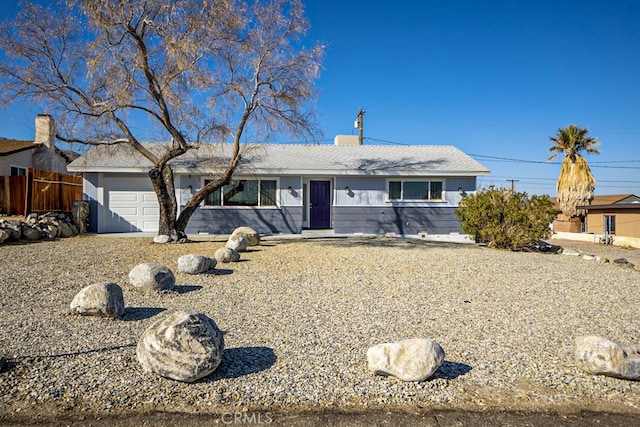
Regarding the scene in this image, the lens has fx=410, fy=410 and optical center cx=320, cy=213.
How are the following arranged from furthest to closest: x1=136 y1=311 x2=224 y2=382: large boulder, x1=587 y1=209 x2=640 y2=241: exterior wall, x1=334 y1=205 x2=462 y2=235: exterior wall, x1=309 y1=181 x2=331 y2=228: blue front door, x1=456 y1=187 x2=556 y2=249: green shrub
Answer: x1=587 y1=209 x2=640 y2=241: exterior wall
x1=309 y1=181 x2=331 y2=228: blue front door
x1=334 y1=205 x2=462 y2=235: exterior wall
x1=456 y1=187 x2=556 y2=249: green shrub
x1=136 y1=311 x2=224 y2=382: large boulder

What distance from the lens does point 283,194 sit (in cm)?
1495

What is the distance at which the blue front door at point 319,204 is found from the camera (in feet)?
51.8

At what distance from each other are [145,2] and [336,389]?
952cm

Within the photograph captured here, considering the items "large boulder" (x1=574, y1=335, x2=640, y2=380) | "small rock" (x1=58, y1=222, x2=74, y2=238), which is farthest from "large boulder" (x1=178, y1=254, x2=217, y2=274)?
"small rock" (x1=58, y1=222, x2=74, y2=238)

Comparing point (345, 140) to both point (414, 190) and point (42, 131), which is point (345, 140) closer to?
point (414, 190)

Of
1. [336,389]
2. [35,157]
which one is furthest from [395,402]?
[35,157]

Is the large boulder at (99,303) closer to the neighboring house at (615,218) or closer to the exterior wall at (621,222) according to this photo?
→ the neighboring house at (615,218)

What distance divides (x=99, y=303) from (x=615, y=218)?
29.6 metres

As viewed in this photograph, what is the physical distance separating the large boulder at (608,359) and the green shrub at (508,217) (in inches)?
338

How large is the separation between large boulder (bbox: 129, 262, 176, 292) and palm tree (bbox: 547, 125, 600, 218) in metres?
26.3

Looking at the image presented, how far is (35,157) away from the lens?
19547mm

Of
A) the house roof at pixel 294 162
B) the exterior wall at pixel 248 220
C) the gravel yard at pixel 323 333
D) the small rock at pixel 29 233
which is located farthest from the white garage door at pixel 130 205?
the gravel yard at pixel 323 333

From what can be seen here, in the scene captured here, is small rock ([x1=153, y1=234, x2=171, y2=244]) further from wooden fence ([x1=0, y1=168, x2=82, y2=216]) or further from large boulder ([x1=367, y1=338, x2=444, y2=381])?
large boulder ([x1=367, y1=338, x2=444, y2=381])

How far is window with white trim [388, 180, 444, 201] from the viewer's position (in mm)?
15234
